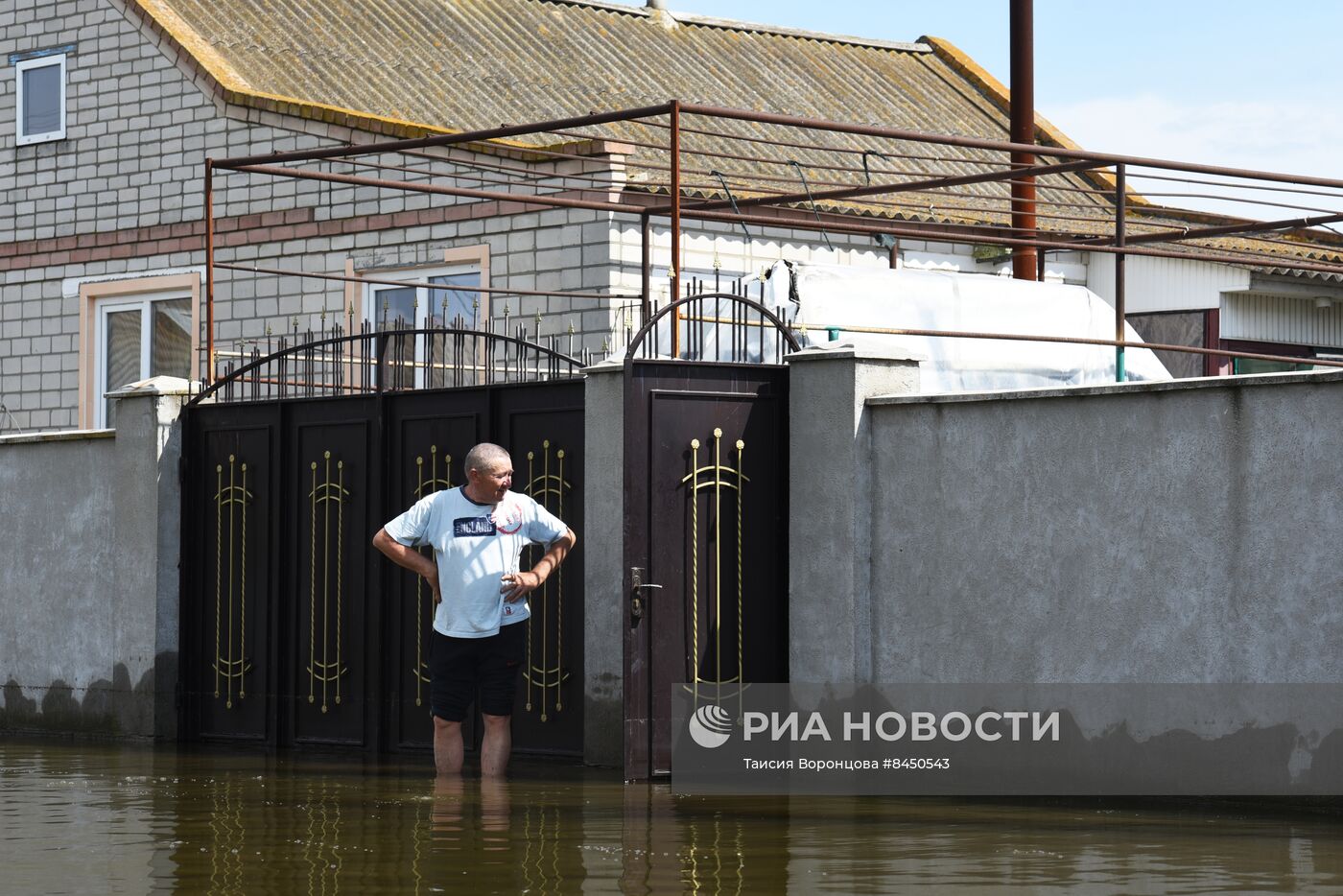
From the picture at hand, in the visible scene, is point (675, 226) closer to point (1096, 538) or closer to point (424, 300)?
point (1096, 538)

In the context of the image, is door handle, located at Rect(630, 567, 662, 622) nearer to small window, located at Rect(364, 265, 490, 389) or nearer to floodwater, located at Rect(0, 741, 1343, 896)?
floodwater, located at Rect(0, 741, 1343, 896)

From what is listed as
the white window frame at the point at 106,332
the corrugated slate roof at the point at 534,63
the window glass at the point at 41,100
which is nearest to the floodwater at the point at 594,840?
the corrugated slate roof at the point at 534,63

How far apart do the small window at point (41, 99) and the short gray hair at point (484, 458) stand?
525 inches

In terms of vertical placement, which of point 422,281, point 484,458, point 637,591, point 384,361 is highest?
point 422,281

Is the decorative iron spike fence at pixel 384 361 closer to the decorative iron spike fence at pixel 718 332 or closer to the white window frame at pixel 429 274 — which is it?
the decorative iron spike fence at pixel 718 332

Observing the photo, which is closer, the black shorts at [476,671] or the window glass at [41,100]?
the black shorts at [476,671]

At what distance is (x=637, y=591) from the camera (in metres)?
11.4

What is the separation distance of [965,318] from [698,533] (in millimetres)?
4551

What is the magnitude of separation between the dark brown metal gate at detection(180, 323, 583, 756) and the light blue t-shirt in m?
1.17

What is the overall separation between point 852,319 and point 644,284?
2385 millimetres

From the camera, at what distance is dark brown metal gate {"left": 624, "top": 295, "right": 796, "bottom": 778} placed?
37.5 ft

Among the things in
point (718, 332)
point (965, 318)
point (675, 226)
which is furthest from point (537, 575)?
point (965, 318)

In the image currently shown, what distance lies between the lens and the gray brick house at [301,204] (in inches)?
786

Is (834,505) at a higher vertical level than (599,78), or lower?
lower
